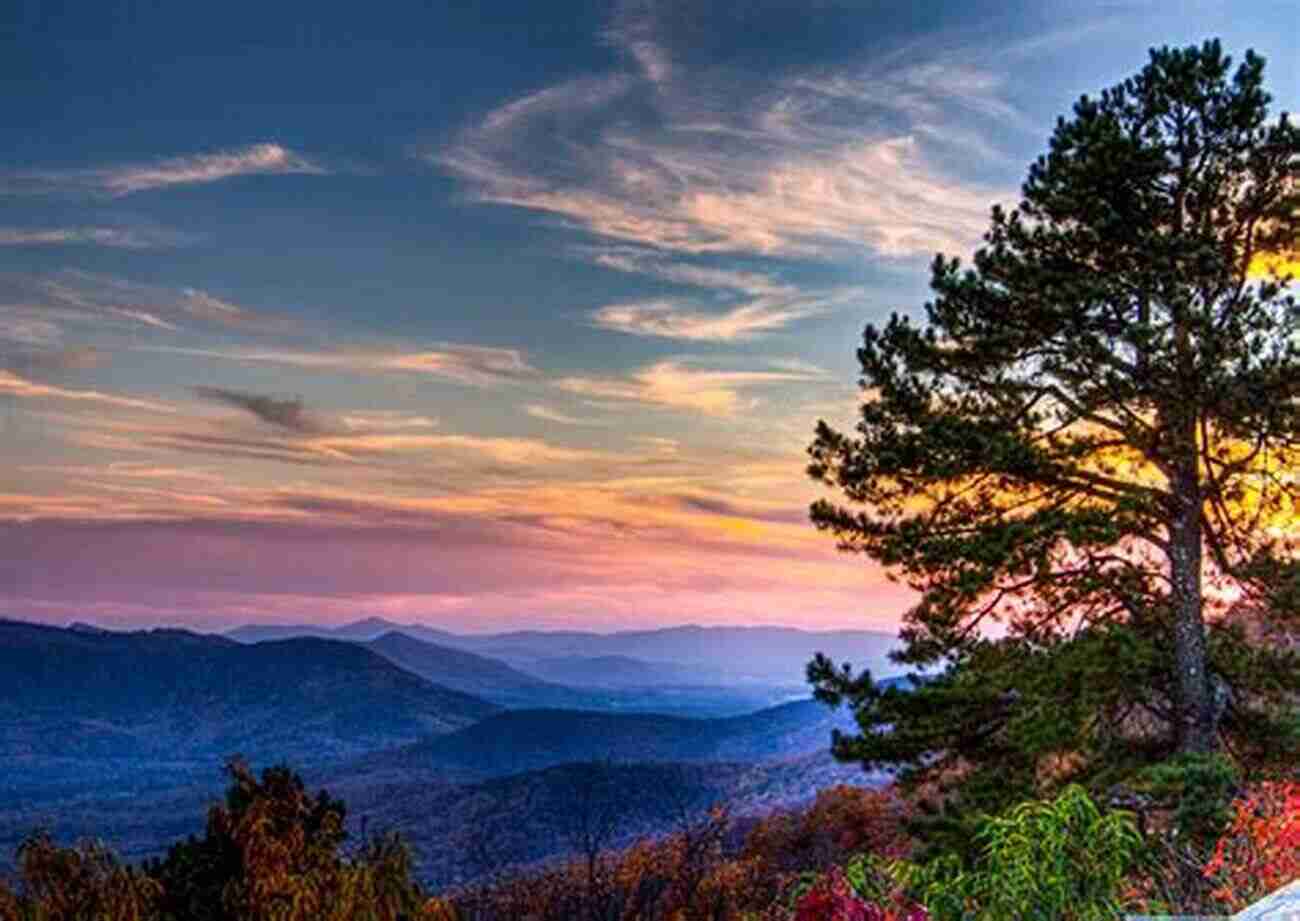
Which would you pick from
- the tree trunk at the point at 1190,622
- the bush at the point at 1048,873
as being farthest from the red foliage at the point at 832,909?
the tree trunk at the point at 1190,622

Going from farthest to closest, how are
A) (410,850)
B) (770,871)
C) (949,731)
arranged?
(770,871) < (949,731) < (410,850)

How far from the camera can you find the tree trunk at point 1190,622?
16.7 metres

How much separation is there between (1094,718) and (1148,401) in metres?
3.96

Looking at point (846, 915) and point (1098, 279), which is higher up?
point (1098, 279)

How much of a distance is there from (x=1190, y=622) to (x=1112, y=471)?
2.11m

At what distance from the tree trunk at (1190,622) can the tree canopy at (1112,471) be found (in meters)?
0.03

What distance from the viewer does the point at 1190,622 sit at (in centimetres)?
1698

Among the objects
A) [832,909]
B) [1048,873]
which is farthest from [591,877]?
[832,909]

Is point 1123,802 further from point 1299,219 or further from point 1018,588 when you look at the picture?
point 1299,219

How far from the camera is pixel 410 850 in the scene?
8.45m

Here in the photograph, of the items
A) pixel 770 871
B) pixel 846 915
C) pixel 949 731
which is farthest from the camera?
pixel 770 871

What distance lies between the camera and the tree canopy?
16250 millimetres

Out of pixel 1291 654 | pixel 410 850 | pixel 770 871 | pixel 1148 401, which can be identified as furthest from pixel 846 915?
pixel 770 871

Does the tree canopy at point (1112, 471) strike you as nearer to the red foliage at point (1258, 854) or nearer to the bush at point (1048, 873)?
the red foliage at point (1258, 854)
